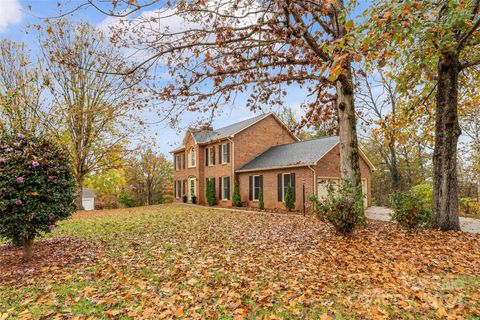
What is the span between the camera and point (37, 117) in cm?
1839

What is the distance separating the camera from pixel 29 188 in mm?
6457

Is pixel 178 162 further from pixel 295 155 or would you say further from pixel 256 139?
pixel 295 155

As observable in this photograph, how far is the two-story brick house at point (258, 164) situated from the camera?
1823 centimetres

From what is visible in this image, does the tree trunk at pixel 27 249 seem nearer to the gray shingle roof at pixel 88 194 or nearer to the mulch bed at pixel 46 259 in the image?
the mulch bed at pixel 46 259

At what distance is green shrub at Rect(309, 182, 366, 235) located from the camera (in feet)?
26.0

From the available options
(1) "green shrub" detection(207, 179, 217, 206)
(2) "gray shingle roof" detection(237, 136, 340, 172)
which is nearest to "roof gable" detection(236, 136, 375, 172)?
(2) "gray shingle roof" detection(237, 136, 340, 172)

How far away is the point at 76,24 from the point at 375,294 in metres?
21.9

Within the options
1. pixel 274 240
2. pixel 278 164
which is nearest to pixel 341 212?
pixel 274 240

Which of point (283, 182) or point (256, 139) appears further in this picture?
point (256, 139)

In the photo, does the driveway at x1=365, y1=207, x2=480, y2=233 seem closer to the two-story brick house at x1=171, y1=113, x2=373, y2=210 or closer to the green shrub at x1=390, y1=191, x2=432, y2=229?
the green shrub at x1=390, y1=191, x2=432, y2=229

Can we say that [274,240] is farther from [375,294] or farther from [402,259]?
[375,294]

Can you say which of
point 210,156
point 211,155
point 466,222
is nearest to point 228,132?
point 211,155

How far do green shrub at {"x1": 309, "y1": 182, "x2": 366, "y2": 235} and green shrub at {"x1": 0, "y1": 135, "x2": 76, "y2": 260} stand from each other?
6.45 metres

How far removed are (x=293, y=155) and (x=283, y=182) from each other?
6.74 feet
